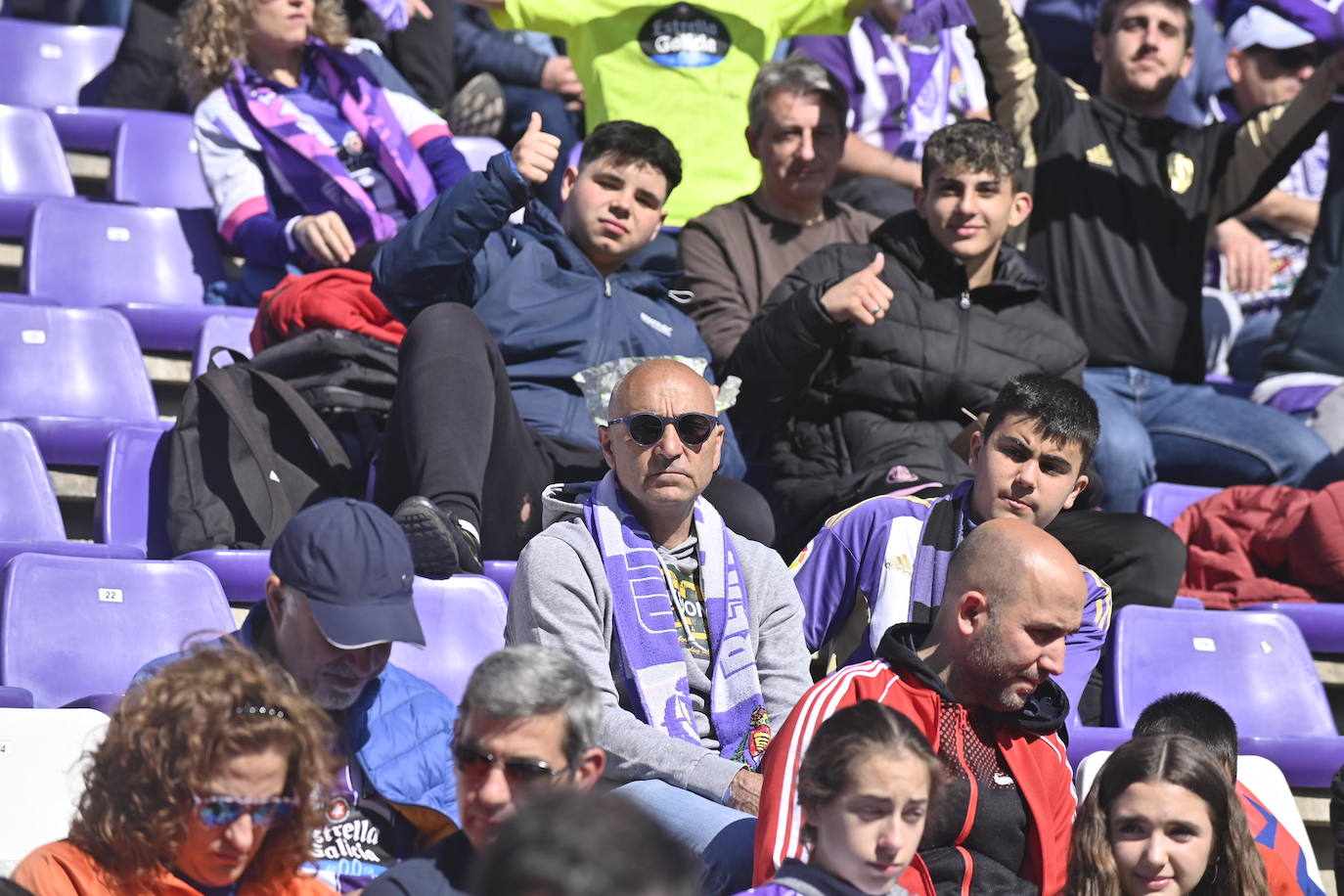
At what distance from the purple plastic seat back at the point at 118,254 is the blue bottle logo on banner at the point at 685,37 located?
1365 mm

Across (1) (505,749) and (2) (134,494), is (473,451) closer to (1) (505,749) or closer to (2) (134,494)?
(2) (134,494)

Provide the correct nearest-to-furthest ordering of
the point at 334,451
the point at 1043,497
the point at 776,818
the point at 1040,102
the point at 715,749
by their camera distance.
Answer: the point at 776,818
the point at 715,749
the point at 1043,497
the point at 334,451
the point at 1040,102

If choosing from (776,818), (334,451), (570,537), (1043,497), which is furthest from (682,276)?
(776,818)

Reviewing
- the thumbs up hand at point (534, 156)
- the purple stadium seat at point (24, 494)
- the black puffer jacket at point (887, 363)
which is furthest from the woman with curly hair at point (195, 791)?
the black puffer jacket at point (887, 363)

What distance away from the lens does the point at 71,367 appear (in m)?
4.52

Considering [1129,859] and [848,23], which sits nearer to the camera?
[1129,859]

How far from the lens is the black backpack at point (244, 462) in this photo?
3.91 metres

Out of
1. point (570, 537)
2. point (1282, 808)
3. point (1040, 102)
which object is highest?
point (1040, 102)

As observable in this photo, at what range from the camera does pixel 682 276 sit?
190 inches

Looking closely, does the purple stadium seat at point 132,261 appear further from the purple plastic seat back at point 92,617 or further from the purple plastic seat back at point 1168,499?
the purple plastic seat back at point 1168,499

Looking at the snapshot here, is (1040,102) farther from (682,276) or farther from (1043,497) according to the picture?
(1043,497)

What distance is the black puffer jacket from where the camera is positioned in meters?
4.26

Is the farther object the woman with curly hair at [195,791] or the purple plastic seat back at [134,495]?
the purple plastic seat back at [134,495]

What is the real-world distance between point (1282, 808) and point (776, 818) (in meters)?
1.44
